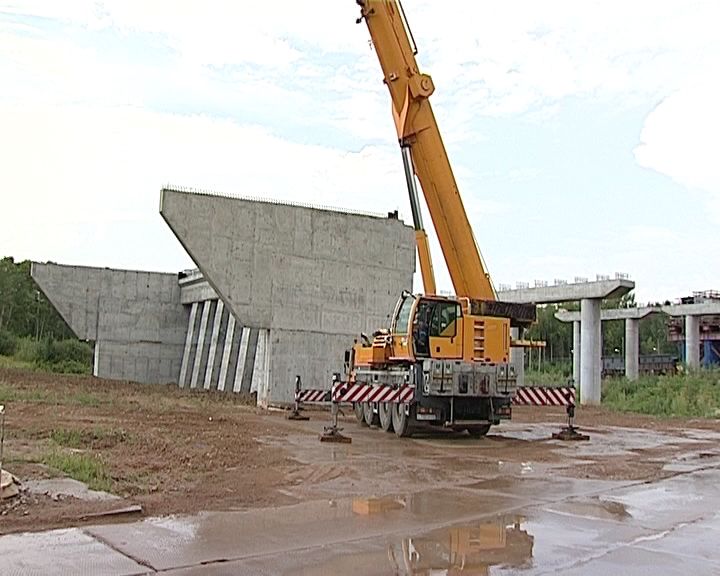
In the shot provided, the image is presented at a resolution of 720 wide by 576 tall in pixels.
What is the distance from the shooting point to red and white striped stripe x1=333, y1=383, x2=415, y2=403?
17922 millimetres

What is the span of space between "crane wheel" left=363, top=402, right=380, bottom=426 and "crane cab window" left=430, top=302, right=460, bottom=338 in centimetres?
352

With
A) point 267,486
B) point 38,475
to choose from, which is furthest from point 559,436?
point 38,475

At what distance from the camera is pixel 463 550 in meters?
7.36

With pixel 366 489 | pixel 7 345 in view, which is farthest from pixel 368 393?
pixel 7 345

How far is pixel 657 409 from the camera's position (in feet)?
108

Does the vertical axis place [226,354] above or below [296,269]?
below

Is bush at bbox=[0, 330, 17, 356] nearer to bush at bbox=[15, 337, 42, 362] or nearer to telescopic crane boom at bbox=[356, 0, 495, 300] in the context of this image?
bush at bbox=[15, 337, 42, 362]

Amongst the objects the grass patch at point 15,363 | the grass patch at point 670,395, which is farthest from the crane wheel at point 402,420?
the grass patch at point 15,363

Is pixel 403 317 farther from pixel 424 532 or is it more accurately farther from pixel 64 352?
pixel 64 352

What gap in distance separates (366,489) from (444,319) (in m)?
7.56

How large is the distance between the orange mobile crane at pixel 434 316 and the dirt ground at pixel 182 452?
35.2 inches

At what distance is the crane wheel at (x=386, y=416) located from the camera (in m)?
19.5

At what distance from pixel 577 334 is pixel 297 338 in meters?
26.5

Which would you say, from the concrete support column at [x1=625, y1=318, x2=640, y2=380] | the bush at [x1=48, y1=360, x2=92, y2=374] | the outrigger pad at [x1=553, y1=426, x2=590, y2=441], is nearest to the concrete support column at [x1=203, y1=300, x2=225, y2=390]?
the bush at [x1=48, y1=360, x2=92, y2=374]
